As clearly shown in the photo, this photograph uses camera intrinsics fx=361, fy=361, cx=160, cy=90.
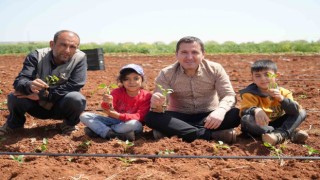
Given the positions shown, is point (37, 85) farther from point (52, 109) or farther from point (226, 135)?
point (226, 135)

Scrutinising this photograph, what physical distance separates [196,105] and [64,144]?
147cm

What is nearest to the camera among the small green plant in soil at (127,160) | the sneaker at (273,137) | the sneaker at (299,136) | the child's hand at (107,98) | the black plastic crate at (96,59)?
the small green plant in soil at (127,160)

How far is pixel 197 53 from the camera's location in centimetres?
374

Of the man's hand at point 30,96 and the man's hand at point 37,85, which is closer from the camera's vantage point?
the man's hand at point 37,85

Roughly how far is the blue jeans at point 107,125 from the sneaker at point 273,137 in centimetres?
131

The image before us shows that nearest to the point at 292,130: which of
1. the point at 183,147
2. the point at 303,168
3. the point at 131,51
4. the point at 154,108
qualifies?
the point at 303,168

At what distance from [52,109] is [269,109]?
2488 millimetres

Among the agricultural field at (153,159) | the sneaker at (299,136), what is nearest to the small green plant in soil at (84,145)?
the agricultural field at (153,159)

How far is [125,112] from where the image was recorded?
13.1ft

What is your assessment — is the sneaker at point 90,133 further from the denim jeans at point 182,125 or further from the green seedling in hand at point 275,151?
the green seedling in hand at point 275,151

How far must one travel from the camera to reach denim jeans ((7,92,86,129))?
13.6ft

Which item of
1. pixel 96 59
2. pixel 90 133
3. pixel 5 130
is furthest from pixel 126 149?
pixel 96 59

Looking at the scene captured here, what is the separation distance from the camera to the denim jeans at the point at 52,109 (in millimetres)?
4137

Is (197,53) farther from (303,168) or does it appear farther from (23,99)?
(23,99)
